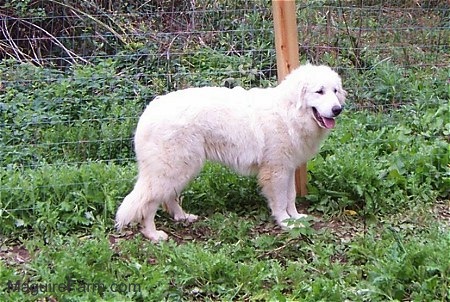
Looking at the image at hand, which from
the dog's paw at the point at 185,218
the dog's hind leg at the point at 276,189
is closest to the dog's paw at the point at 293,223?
the dog's hind leg at the point at 276,189

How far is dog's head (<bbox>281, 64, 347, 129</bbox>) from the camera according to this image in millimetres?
4332

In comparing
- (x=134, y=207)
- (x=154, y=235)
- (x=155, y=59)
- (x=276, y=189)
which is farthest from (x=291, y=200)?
(x=155, y=59)

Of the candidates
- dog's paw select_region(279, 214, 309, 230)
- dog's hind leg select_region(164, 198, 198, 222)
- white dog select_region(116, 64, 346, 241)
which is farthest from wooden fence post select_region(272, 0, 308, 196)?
dog's hind leg select_region(164, 198, 198, 222)

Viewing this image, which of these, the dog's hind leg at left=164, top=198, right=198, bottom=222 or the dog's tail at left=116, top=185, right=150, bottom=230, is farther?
the dog's hind leg at left=164, top=198, right=198, bottom=222

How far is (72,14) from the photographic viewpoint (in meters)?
7.27

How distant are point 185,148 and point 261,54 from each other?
2543 mm

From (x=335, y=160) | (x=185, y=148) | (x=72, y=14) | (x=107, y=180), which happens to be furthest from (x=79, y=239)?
(x=72, y=14)

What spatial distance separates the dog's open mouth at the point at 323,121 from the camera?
441 cm

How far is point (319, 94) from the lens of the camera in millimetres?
4375

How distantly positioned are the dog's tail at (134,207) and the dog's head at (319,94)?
131cm

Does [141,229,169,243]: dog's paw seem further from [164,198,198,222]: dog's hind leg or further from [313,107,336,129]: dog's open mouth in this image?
[313,107,336,129]: dog's open mouth

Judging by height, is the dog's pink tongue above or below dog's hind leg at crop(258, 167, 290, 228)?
above

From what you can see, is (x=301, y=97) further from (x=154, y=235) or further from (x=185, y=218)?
(x=154, y=235)

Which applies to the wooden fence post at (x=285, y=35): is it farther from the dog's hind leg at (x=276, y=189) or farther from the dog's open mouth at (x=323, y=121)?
the dog's hind leg at (x=276, y=189)
